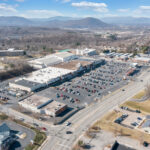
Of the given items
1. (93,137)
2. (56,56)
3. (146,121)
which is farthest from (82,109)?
(56,56)

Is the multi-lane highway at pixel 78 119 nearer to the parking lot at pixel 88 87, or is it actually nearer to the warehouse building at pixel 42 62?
the parking lot at pixel 88 87

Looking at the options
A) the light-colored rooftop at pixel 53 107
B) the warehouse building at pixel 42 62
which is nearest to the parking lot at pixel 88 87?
the light-colored rooftop at pixel 53 107

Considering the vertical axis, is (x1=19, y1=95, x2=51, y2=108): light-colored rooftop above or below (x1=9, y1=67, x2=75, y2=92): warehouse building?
below

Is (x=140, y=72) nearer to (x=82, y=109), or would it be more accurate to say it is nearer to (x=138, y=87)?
(x=138, y=87)

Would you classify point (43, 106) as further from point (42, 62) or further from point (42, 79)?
point (42, 62)

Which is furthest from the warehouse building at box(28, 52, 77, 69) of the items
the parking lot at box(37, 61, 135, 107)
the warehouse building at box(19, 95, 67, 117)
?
the warehouse building at box(19, 95, 67, 117)

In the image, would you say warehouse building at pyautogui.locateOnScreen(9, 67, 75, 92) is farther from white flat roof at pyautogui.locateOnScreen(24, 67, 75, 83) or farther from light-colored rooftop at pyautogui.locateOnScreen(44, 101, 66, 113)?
light-colored rooftop at pyautogui.locateOnScreen(44, 101, 66, 113)

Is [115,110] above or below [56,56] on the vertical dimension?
below
